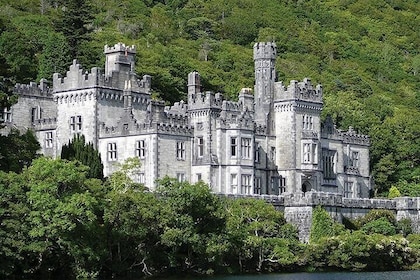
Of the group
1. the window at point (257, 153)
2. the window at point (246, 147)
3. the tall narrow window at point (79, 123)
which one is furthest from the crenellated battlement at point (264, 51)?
the tall narrow window at point (79, 123)

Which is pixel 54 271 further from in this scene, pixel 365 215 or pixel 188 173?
pixel 365 215

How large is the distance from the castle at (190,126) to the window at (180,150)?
6cm

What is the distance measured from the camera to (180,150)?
6769 centimetres

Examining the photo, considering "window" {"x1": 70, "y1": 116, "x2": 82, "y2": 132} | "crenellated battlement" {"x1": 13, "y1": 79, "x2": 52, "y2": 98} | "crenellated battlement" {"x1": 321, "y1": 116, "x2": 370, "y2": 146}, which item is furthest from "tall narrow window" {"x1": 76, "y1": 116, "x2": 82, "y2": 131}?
"crenellated battlement" {"x1": 321, "y1": 116, "x2": 370, "y2": 146}

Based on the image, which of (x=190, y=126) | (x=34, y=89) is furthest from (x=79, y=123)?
(x=190, y=126)

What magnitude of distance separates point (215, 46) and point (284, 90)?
2043 inches

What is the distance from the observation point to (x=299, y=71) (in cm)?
11812

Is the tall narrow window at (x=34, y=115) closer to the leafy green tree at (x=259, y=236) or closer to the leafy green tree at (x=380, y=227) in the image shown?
the leafy green tree at (x=259, y=236)

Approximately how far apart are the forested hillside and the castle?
12.3 ft

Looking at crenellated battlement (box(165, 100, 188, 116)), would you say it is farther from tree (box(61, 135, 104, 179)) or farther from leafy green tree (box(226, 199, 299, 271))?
leafy green tree (box(226, 199, 299, 271))

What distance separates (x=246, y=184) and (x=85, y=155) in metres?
12.6

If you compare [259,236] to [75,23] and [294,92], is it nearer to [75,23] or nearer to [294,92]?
[294,92]

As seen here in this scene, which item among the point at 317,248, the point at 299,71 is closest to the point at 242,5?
the point at 299,71

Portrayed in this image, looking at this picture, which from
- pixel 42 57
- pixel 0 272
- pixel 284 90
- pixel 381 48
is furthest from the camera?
pixel 381 48
